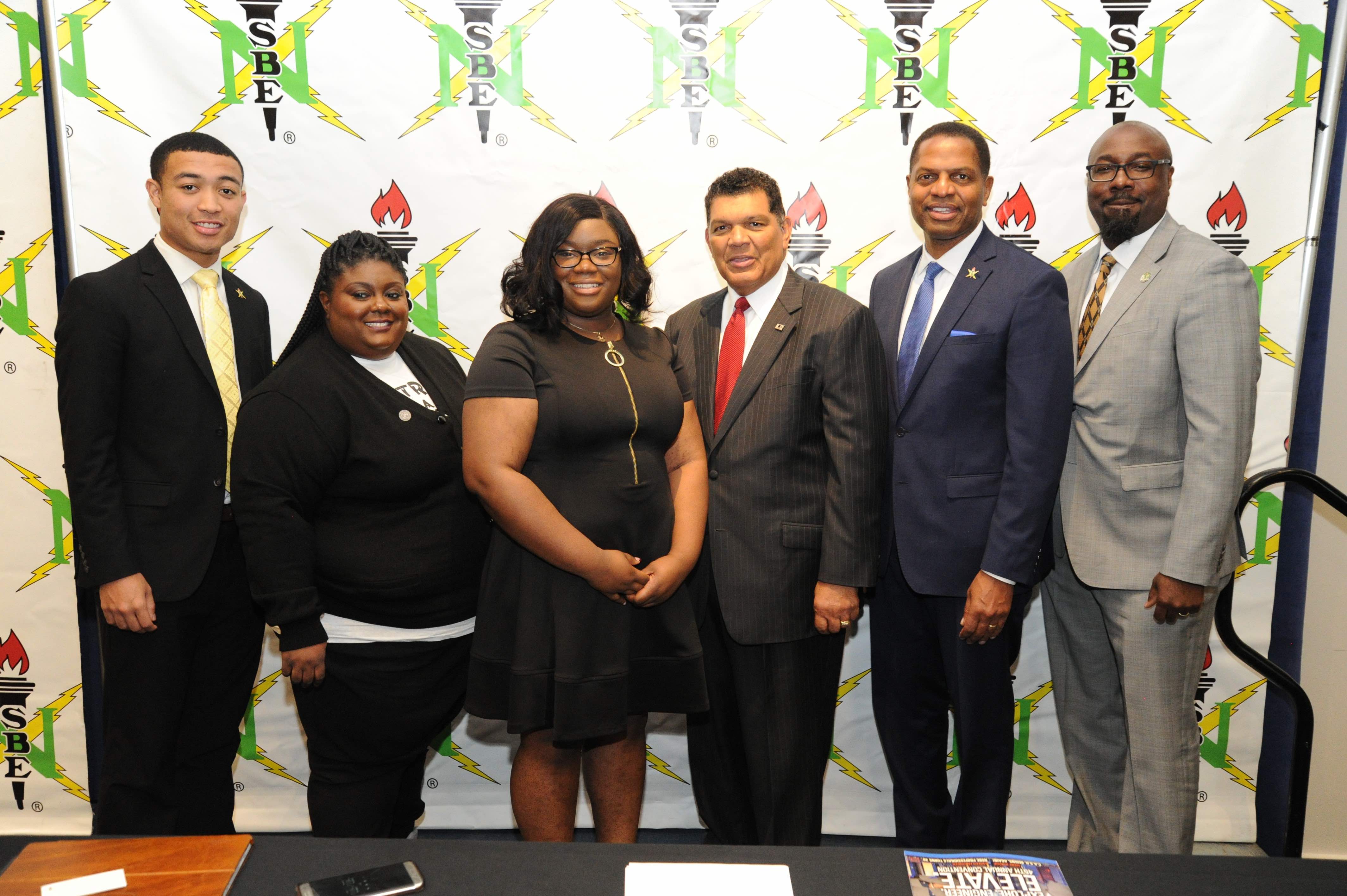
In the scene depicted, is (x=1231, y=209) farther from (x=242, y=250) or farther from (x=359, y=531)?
(x=242, y=250)

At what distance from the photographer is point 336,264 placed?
6.36 feet

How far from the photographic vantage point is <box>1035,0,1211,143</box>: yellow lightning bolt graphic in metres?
2.60

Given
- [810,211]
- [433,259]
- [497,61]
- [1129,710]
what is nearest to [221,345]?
[433,259]

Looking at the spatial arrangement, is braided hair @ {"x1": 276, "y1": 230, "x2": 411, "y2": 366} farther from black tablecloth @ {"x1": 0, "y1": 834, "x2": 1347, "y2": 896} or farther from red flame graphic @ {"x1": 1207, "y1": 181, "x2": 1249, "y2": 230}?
red flame graphic @ {"x1": 1207, "y1": 181, "x2": 1249, "y2": 230}

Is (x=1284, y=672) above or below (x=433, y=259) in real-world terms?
below

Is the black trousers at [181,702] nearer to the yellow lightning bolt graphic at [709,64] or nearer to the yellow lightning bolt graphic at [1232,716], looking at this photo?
the yellow lightning bolt graphic at [709,64]

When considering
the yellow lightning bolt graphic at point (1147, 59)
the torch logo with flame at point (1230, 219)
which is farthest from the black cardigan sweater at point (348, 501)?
the torch logo with flame at point (1230, 219)

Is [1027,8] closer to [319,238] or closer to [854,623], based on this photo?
[854,623]

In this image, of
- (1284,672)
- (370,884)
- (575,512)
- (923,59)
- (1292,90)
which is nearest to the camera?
(370,884)

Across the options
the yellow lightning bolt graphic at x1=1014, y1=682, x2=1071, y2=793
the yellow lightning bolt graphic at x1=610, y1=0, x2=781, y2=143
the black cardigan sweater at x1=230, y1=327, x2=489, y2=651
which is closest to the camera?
the black cardigan sweater at x1=230, y1=327, x2=489, y2=651

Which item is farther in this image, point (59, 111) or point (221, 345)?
point (59, 111)

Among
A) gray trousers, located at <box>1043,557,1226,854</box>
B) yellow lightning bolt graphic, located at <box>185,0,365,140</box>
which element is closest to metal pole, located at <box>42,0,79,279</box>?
yellow lightning bolt graphic, located at <box>185,0,365,140</box>

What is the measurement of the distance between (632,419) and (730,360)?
1.27 ft

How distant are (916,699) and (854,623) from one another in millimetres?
468
